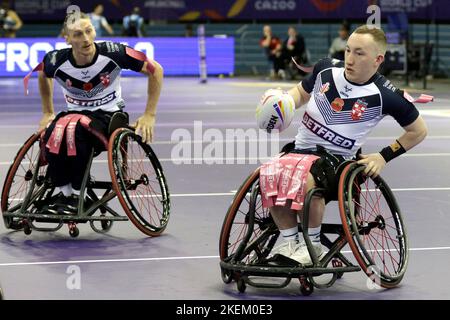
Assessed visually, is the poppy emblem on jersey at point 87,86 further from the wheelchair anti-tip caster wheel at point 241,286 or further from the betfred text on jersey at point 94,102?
the wheelchair anti-tip caster wheel at point 241,286

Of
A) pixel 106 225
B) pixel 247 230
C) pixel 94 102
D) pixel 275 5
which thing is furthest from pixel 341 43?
pixel 247 230

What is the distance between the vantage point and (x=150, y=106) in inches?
343

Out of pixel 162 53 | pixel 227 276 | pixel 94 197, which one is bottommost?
pixel 162 53

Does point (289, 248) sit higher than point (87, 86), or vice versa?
point (87, 86)

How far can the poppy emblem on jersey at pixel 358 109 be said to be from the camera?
6871 millimetres

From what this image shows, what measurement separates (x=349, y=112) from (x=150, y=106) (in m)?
2.22

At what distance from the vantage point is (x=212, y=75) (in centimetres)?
3009

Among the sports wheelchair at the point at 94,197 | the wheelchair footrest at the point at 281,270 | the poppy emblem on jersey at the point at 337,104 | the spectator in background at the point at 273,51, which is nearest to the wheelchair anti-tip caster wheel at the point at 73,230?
the sports wheelchair at the point at 94,197

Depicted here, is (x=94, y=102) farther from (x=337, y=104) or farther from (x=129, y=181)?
(x=337, y=104)

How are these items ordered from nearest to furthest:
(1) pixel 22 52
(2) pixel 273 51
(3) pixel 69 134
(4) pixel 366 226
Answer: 1. (4) pixel 366 226
2. (3) pixel 69 134
3. (1) pixel 22 52
4. (2) pixel 273 51

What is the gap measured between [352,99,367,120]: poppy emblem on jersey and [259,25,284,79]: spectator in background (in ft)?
72.4

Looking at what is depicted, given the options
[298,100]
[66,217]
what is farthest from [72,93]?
[298,100]

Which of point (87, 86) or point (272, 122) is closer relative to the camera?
point (272, 122)

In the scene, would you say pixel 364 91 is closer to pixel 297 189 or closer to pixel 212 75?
pixel 297 189
